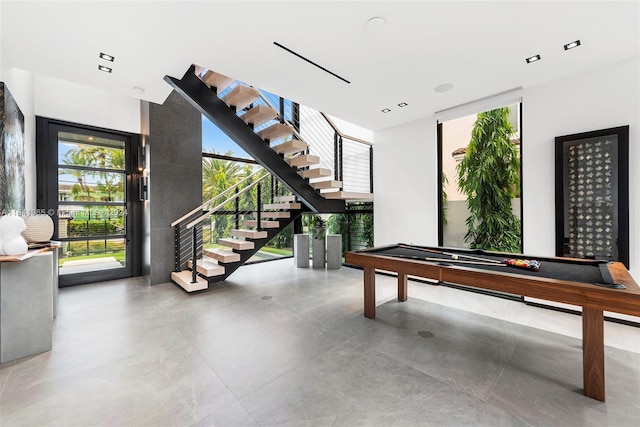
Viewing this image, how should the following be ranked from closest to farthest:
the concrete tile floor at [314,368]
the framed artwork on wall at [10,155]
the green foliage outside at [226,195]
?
the concrete tile floor at [314,368] → the framed artwork on wall at [10,155] → the green foliage outside at [226,195]

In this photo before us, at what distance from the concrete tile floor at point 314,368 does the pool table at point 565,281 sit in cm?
38

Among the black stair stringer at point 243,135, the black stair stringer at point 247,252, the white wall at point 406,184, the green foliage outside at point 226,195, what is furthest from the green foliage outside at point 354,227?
the black stair stringer at point 247,252

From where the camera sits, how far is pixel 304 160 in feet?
13.6

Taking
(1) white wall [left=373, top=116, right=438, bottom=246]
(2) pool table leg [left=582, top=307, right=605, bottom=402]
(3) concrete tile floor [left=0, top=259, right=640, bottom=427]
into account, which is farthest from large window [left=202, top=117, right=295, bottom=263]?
(2) pool table leg [left=582, top=307, right=605, bottom=402]

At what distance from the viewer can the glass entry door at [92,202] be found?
4340mm

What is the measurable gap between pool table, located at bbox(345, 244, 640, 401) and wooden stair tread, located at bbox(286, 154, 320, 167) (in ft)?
6.11

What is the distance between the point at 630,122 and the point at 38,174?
7927 millimetres

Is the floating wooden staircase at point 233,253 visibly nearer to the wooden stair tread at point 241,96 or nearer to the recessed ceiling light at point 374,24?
the wooden stair tread at point 241,96

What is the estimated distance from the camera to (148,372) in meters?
2.06

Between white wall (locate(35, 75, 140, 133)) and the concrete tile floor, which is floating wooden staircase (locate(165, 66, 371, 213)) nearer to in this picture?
the concrete tile floor

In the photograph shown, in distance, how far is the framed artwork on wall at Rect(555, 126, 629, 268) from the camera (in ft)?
9.46

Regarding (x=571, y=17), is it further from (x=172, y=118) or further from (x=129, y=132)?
(x=129, y=132)

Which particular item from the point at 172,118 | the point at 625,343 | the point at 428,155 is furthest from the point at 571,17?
the point at 172,118

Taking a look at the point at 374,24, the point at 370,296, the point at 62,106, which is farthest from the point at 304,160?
the point at 62,106
